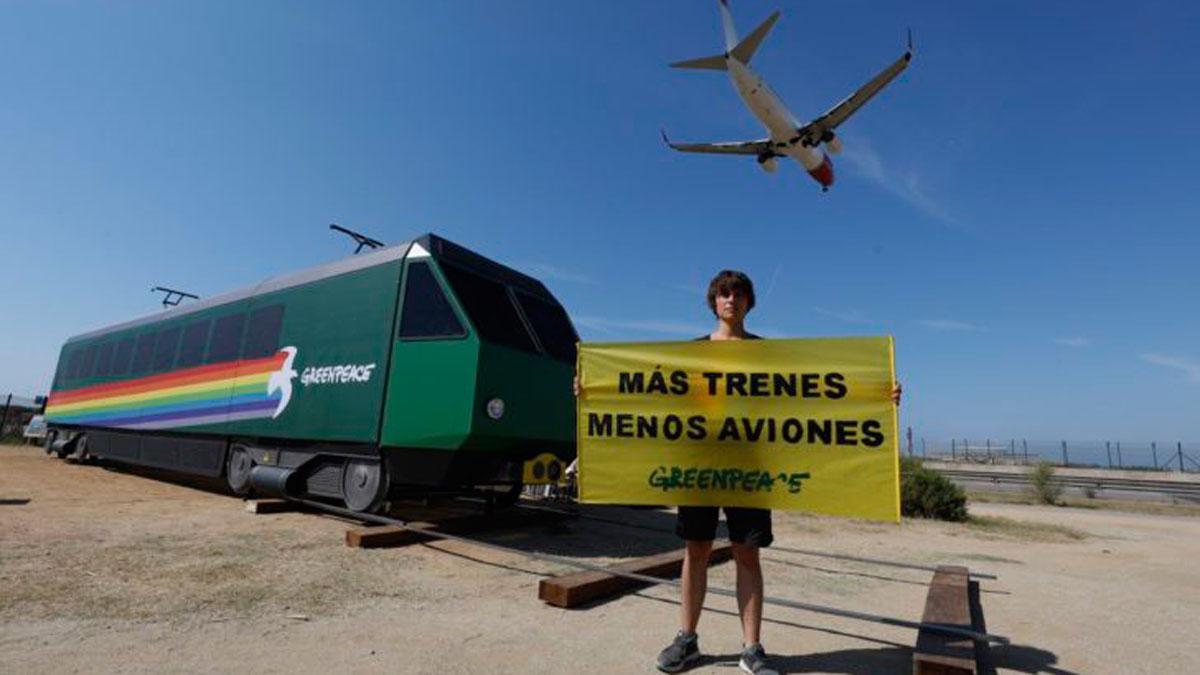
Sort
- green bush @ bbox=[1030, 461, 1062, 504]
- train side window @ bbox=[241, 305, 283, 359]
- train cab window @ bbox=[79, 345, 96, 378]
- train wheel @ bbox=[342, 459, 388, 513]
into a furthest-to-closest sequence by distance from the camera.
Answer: green bush @ bbox=[1030, 461, 1062, 504] → train cab window @ bbox=[79, 345, 96, 378] → train side window @ bbox=[241, 305, 283, 359] → train wheel @ bbox=[342, 459, 388, 513]

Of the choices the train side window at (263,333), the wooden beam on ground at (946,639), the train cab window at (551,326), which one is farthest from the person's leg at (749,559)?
the train side window at (263,333)

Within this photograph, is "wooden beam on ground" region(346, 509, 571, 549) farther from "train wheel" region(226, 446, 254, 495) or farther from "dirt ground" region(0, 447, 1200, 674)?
"train wheel" region(226, 446, 254, 495)

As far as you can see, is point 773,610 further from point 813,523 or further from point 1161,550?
point 1161,550

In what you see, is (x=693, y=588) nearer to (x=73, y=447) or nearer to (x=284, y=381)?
(x=284, y=381)

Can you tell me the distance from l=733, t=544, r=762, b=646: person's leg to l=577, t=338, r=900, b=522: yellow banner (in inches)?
10.4

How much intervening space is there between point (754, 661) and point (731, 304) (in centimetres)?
179

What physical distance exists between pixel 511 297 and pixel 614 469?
3.85 metres

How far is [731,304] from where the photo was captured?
3.46 m

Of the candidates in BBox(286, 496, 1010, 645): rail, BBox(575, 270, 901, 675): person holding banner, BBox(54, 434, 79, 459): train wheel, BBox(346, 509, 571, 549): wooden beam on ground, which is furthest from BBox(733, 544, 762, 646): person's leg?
BBox(54, 434, 79, 459): train wheel

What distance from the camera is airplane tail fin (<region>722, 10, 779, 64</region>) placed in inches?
944

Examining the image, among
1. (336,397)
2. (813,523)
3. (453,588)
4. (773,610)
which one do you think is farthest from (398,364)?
(813,523)

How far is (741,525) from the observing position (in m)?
3.16

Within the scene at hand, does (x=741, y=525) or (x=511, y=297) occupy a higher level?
(x=511, y=297)

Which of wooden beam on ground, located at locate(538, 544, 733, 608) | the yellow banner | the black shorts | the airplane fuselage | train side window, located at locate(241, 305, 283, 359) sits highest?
the airplane fuselage
